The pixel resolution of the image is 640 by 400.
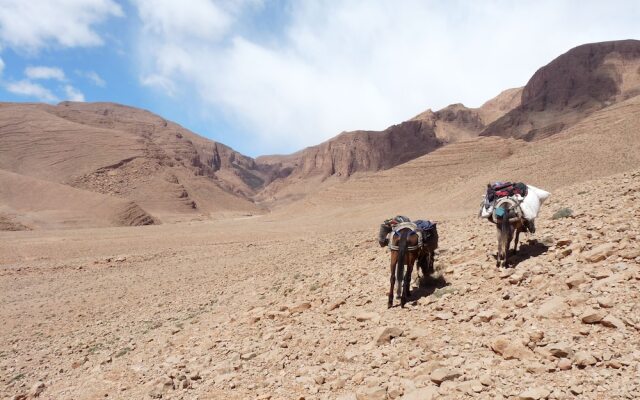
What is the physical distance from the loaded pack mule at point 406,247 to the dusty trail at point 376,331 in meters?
0.34

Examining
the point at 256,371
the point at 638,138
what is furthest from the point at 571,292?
the point at 638,138

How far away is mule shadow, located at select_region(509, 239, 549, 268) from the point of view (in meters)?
8.02

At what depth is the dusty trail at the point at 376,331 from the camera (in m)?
4.70

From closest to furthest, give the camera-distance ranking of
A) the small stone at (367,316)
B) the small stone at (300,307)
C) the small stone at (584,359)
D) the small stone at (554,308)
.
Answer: the small stone at (584,359) < the small stone at (554,308) < the small stone at (367,316) < the small stone at (300,307)

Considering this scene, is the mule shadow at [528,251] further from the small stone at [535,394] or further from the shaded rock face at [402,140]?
the shaded rock face at [402,140]

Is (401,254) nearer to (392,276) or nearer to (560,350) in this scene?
(392,276)

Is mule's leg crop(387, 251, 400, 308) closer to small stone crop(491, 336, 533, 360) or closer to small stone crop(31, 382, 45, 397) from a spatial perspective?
small stone crop(491, 336, 533, 360)

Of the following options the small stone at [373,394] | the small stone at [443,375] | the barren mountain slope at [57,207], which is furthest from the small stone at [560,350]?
the barren mountain slope at [57,207]

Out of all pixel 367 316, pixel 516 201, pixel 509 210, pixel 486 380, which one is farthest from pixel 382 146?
pixel 486 380

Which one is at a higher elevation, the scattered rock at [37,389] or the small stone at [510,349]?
the small stone at [510,349]

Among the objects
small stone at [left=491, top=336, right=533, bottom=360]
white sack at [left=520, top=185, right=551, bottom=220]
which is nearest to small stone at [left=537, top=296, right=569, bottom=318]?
small stone at [left=491, top=336, right=533, bottom=360]

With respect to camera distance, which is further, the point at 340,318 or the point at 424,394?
the point at 340,318

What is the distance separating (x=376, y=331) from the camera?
6.61 m

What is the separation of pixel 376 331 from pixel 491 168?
141ft
